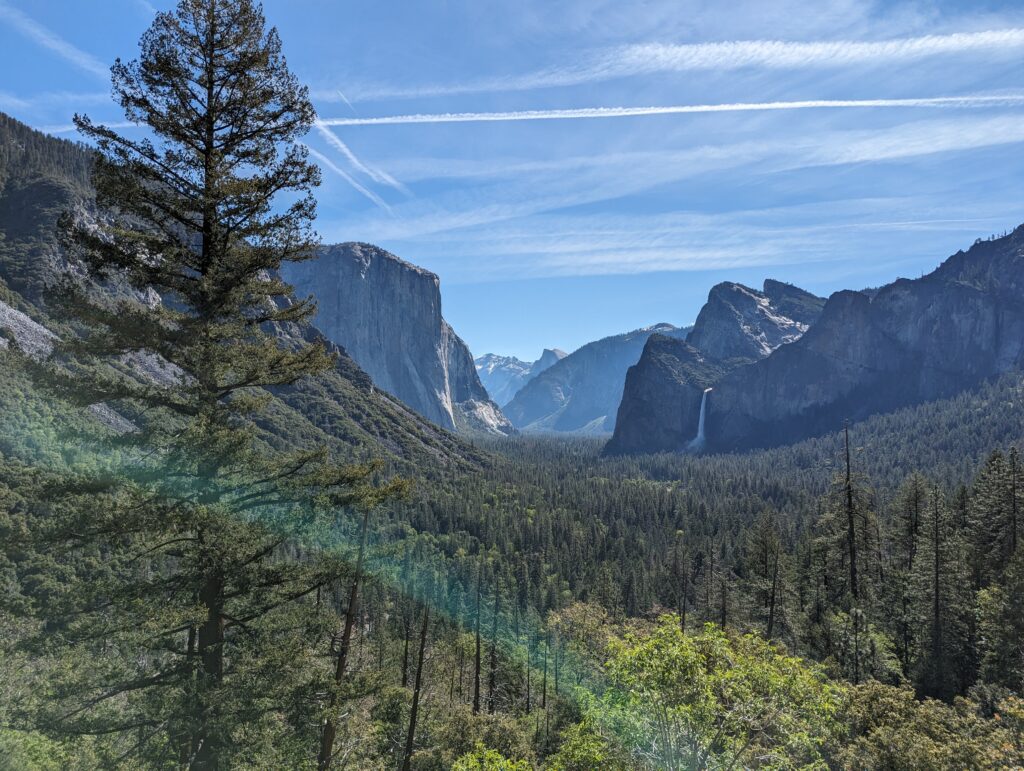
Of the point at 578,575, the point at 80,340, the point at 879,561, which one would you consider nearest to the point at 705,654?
the point at 80,340

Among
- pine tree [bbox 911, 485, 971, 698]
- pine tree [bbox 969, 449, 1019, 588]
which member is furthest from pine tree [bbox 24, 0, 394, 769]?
pine tree [bbox 969, 449, 1019, 588]

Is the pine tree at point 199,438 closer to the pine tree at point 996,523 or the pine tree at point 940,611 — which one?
the pine tree at point 940,611

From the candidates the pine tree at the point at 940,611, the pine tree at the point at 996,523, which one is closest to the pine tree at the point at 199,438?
the pine tree at the point at 940,611

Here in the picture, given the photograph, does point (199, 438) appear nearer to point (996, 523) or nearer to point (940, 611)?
point (940, 611)

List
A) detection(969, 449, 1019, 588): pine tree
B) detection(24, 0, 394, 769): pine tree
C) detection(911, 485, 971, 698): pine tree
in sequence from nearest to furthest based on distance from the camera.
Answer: detection(24, 0, 394, 769): pine tree
detection(911, 485, 971, 698): pine tree
detection(969, 449, 1019, 588): pine tree

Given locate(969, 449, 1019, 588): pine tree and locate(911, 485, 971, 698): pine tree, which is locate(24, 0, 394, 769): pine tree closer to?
locate(911, 485, 971, 698): pine tree

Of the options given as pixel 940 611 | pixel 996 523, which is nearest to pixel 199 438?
pixel 940 611

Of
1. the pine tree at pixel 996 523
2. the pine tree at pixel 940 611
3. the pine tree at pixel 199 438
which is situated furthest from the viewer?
the pine tree at pixel 996 523

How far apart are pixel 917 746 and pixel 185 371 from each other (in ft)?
68.9

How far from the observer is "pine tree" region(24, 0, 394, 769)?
30.9ft

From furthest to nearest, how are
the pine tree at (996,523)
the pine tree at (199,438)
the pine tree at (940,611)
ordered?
1. the pine tree at (996,523)
2. the pine tree at (940,611)
3. the pine tree at (199,438)

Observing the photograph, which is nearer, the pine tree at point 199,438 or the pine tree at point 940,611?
the pine tree at point 199,438

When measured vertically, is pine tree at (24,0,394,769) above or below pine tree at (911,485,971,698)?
above

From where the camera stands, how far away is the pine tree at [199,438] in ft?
30.9
